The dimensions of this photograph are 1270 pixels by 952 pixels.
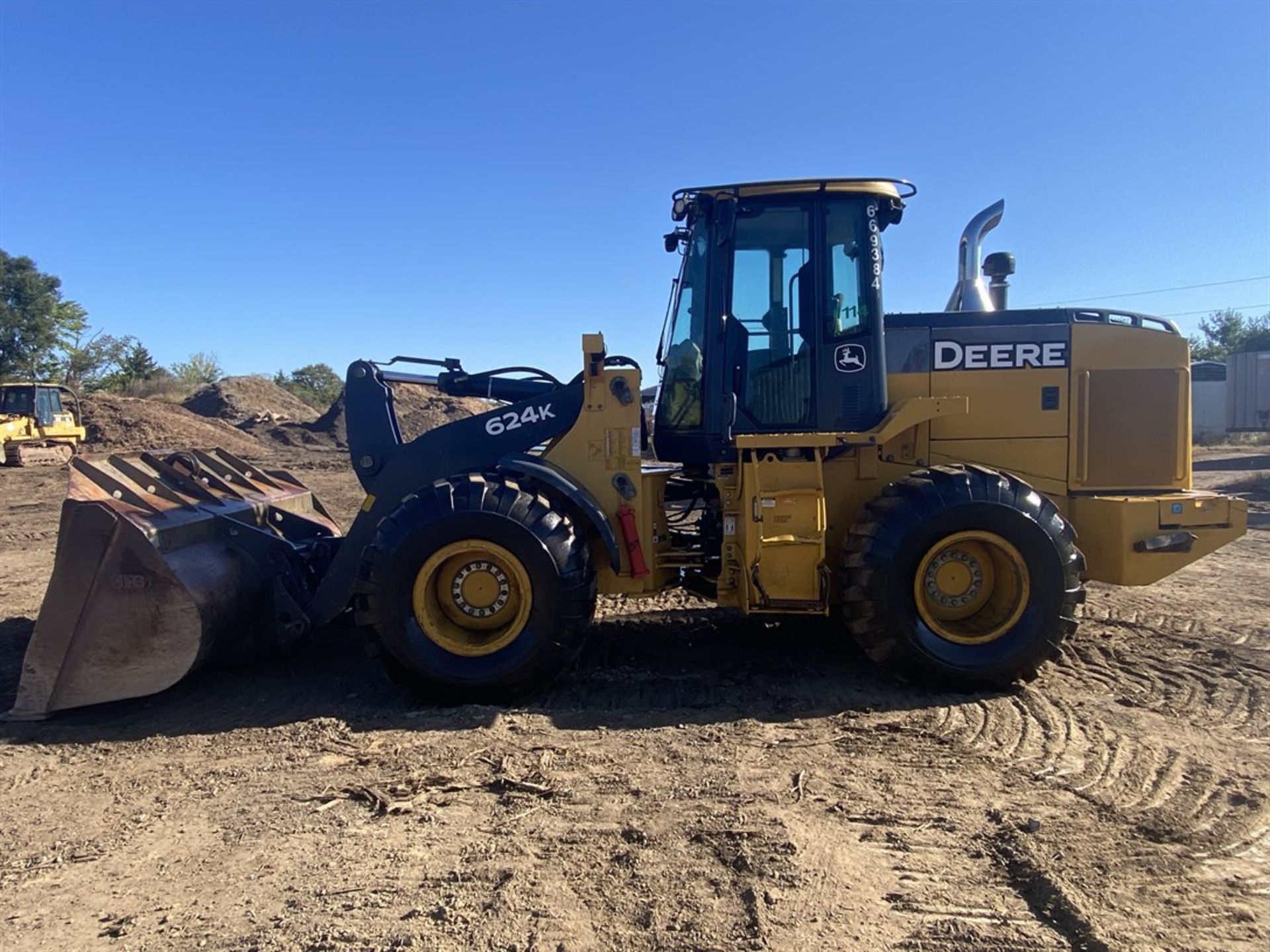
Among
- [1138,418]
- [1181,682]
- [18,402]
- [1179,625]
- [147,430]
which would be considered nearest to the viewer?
[1181,682]

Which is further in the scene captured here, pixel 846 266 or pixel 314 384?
pixel 314 384

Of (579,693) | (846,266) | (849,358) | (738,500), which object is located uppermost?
(846,266)

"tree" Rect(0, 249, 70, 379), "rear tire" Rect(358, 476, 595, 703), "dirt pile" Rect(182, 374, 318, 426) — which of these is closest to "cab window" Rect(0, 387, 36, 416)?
"dirt pile" Rect(182, 374, 318, 426)

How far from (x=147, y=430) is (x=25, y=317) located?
14965 mm

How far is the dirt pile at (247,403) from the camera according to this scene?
35.5m

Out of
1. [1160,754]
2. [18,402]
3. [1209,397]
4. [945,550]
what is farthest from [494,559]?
[1209,397]

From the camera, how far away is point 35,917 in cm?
273

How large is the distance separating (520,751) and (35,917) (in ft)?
6.13

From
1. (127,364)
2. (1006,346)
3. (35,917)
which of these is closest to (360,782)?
Result: (35,917)

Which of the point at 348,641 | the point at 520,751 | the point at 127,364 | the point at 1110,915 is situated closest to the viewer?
the point at 1110,915

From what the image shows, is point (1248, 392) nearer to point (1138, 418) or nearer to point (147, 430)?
point (1138, 418)

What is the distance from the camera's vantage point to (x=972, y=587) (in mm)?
4766

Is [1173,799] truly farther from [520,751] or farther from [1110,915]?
[520,751]

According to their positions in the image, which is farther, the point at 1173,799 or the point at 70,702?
the point at 70,702
